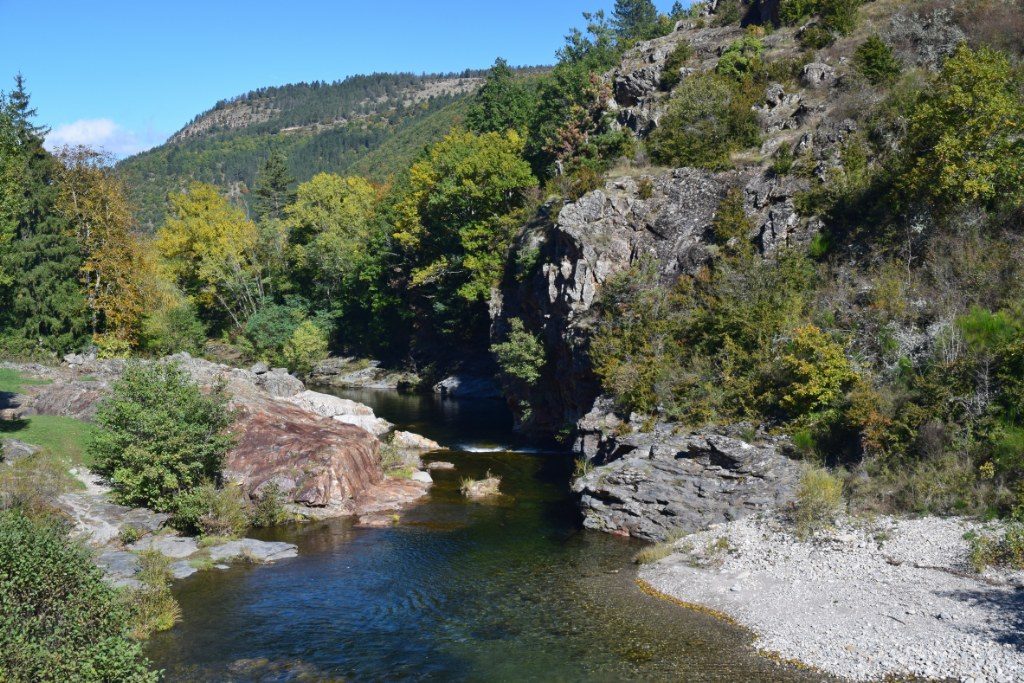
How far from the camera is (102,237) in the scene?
50719mm

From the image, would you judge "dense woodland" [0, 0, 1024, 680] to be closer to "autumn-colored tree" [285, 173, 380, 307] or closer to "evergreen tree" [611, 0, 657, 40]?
"autumn-colored tree" [285, 173, 380, 307]

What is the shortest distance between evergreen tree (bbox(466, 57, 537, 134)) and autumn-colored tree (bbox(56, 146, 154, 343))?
30.8m

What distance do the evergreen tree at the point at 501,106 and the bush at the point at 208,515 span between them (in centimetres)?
4663

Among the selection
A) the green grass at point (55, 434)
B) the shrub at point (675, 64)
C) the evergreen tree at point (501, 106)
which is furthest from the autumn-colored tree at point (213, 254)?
the shrub at point (675, 64)

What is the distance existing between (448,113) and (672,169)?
128752mm

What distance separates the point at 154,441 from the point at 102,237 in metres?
29.7

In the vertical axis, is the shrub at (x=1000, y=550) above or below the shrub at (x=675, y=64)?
below

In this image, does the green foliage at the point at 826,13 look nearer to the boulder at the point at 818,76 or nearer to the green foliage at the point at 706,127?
the boulder at the point at 818,76

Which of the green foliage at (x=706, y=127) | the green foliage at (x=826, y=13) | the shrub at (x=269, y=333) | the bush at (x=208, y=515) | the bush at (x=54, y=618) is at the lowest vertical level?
the bush at (x=208, y=515)

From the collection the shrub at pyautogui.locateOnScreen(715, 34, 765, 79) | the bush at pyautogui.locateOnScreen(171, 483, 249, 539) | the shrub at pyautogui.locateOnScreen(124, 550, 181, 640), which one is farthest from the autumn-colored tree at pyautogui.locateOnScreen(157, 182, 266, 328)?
the shrub at pyautogui.locateOnScreen(124, 550, 181, 640)

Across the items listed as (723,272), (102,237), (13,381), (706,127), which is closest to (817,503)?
(723,272)

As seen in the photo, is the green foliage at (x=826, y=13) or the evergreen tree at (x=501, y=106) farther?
the evergreen tree at (x=501, y=106)

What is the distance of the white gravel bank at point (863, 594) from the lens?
16.4 meters

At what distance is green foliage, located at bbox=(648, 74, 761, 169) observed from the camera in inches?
1597
